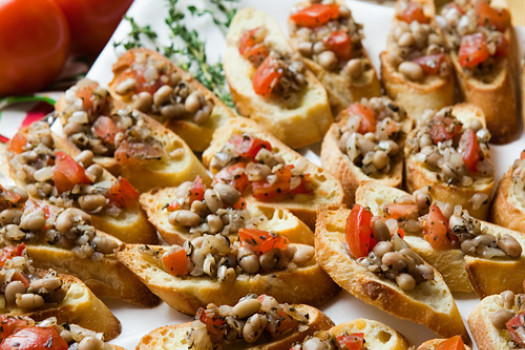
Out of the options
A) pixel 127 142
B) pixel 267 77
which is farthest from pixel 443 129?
pixel 127 142

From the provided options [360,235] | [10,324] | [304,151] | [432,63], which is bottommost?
[304,151]

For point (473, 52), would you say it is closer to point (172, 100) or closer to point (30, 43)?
point (172, 100)

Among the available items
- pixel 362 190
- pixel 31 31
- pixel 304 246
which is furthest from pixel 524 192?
pixel 31 31

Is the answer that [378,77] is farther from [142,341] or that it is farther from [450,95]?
[142,341]

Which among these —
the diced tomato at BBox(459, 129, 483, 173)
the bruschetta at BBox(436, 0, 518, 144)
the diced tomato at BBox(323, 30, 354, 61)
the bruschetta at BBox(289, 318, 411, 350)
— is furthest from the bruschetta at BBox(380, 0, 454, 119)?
the bruschetta at BBox(289, 318, 411, 350)

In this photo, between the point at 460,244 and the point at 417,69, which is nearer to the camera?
the point at 460,244

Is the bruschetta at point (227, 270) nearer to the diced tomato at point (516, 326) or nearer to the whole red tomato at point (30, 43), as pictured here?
the diced tomato at point (516, 326)

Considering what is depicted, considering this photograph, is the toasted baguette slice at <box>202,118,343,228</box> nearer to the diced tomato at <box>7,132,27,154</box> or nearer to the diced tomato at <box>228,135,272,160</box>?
the diced tomato at <box>228,135,272,160</box>
